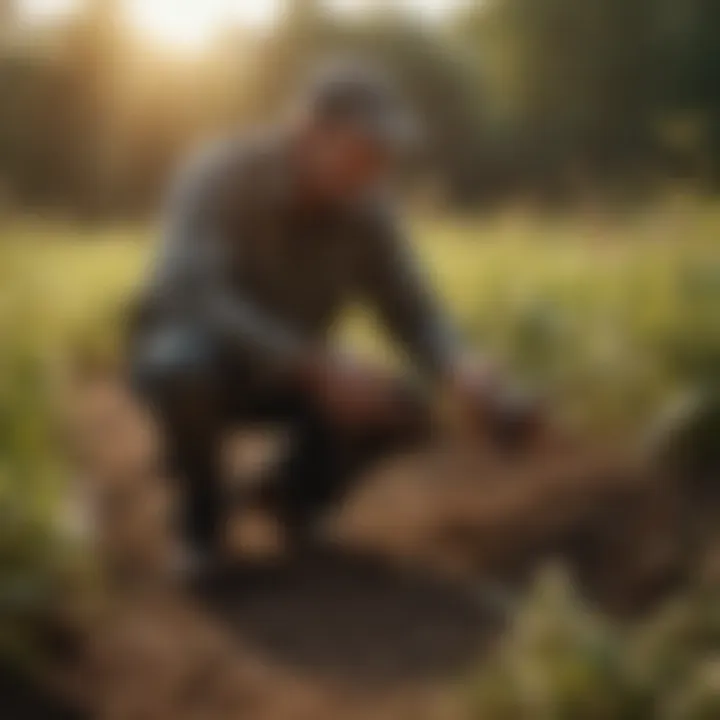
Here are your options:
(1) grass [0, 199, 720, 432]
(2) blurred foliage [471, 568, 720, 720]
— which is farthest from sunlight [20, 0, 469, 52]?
(2) blurred foliage [471, 568, 720, 720]

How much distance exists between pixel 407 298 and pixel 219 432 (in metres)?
0.23

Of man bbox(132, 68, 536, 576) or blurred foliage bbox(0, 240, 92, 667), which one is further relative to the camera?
blurred foliage bbox(0, 240, 92, 667)

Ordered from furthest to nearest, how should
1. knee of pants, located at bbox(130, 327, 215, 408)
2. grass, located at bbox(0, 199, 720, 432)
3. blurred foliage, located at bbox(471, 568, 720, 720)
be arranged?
knee of pants, located at bbox(130, 327, 215, 408), grass, located at bbox(0, 199, 720, 432), blurred foliage, located at bbox(471, 568, 720, 720)

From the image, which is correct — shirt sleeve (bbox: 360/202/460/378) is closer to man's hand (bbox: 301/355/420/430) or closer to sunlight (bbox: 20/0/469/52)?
man's hand (bbox: 301/355/420/430)

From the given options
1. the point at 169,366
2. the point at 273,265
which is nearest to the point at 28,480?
the point at 169,366

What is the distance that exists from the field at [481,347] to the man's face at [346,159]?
0.04 meters

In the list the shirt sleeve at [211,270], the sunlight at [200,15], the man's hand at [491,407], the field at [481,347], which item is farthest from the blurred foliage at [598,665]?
the sunlight at [200,15]

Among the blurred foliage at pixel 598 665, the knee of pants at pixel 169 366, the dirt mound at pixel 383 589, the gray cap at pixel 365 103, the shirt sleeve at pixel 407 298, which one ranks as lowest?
the blurred foliage at pixel 598 665

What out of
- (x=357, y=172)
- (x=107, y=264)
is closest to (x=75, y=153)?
(x=107, y=264)

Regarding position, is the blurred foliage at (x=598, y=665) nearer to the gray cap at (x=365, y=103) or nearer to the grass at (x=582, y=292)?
the grass at (x=582, y=292)

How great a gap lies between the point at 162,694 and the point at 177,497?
0.15m

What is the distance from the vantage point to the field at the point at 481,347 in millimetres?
968

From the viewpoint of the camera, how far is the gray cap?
0.93m

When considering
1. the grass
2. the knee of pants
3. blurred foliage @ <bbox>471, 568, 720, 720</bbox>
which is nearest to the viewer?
blurred foliage @ <bbox>471, 568, 720, 720</bbox>
